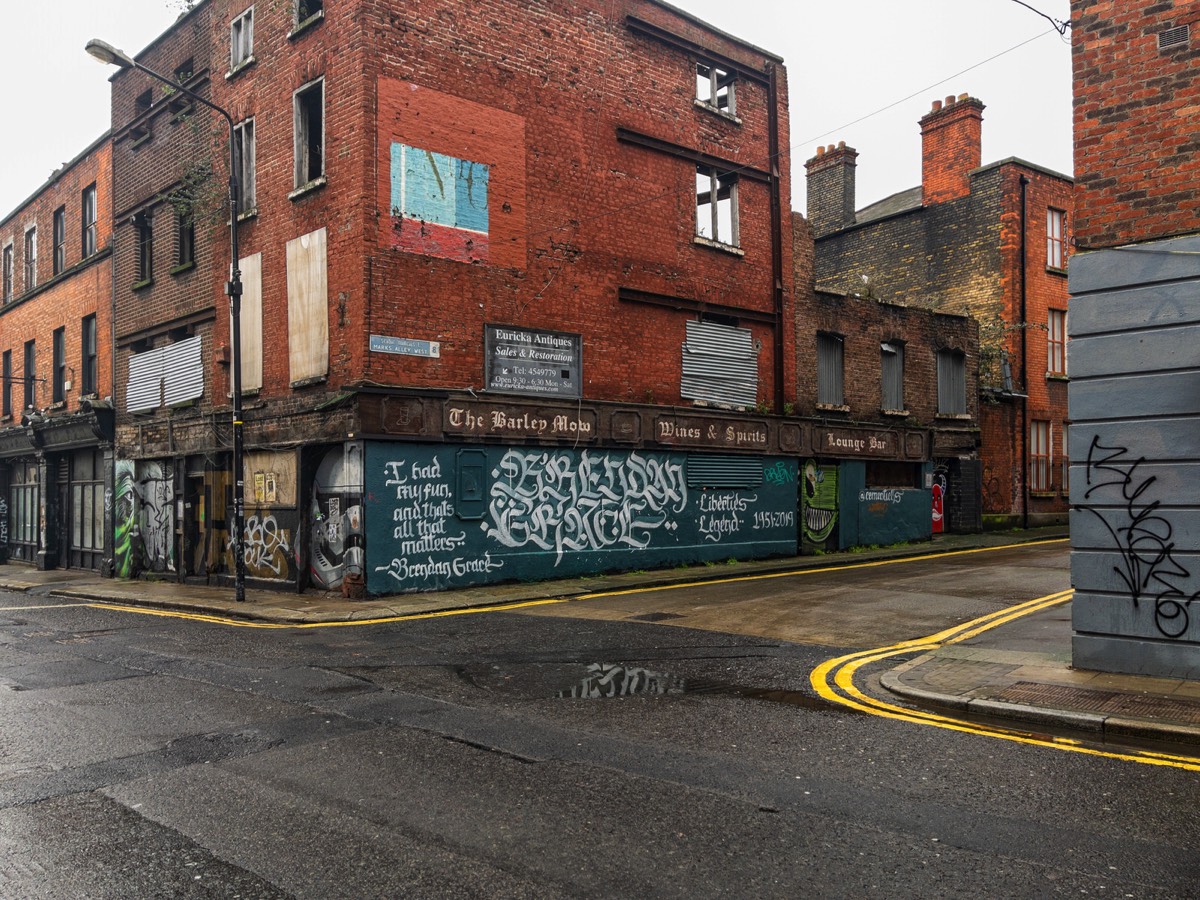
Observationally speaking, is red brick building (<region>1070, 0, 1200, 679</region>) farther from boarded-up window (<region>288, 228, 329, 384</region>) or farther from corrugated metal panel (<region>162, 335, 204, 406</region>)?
corrugated metal panel (<region>162, 335, 204, 406</region>)

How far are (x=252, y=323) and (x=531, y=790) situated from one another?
15758 mm

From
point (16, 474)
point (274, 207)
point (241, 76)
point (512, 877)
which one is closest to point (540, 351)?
point (274, 207)

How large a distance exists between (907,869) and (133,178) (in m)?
24.9

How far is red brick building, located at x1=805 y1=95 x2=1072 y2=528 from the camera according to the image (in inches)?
1090

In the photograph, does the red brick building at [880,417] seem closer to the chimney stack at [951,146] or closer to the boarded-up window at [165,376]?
the chimney stack at [951,146]

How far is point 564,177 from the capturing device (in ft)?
62.2

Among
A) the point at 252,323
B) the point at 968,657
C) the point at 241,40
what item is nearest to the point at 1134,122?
the point at 968,657

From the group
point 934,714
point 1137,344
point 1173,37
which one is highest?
point 1173,37

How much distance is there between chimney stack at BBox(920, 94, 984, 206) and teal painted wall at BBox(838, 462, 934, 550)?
959cm

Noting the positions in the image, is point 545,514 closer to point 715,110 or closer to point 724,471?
point 724,471

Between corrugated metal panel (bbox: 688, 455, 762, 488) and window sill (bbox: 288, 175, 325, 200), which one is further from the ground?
window sill (bbox: 288, 175, 325, 200)

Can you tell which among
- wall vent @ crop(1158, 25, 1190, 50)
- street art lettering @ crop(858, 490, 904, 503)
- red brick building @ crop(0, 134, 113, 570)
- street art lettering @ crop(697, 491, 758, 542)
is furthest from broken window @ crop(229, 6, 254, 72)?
street art lettering @ crop(858, 490, 904, 503)

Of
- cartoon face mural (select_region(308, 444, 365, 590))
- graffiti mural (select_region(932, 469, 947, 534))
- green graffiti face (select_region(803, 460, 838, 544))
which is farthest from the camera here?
graffiti mural (select_region(932, 469, 947, 534))

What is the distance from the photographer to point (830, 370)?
2411 centimetres
